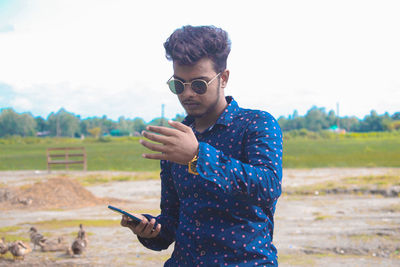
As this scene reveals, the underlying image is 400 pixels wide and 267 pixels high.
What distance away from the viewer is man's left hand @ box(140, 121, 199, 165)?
174 cm

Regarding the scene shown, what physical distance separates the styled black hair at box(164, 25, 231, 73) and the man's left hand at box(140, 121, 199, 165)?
48 centimetres

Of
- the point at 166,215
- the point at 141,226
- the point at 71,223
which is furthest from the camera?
the point at 71,223

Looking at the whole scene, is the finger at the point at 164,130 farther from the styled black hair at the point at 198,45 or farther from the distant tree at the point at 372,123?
the distant tree at the point at 372,123

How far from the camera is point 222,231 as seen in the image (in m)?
2.13

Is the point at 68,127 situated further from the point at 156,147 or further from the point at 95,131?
the point at 156,147

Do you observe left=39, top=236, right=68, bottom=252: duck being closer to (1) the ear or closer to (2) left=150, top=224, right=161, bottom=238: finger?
(2) left=150, top=224, right=161, bottom=238: finger

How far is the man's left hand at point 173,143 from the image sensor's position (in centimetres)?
174

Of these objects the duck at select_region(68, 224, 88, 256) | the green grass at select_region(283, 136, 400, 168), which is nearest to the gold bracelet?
the duck at select_region(68, 224, 88, 256)

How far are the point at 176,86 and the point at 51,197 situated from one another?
1319 centimetres

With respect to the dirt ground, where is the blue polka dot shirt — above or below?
above

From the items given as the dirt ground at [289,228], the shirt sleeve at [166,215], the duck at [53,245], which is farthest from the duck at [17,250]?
the shirt sleeve at [166,215]

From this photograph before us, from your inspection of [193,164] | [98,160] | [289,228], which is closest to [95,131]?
[98,160]

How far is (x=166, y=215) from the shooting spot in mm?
2604

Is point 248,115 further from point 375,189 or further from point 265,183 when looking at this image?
point 375,189
